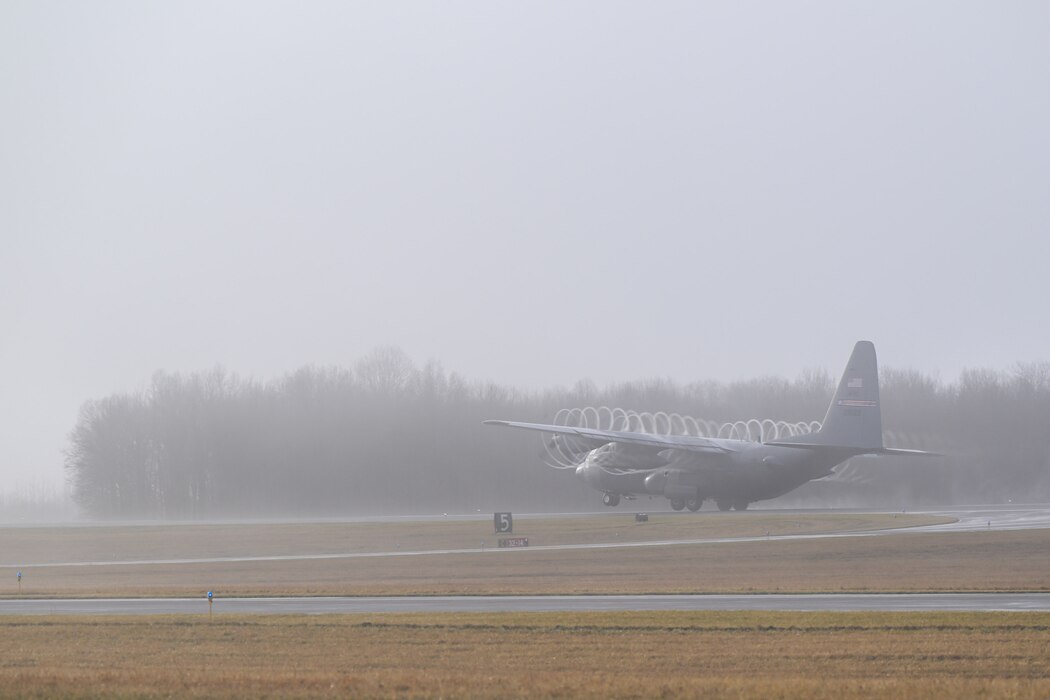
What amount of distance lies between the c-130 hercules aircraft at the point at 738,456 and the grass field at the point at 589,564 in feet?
14.7

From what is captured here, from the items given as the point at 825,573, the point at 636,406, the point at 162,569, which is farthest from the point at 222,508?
the point at 825,573

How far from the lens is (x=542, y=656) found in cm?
2014

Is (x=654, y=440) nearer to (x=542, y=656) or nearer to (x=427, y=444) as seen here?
(x=427, y=444)

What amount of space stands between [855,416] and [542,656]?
151ft

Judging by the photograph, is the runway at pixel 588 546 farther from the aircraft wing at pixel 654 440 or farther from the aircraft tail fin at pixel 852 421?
the aircraft wing at pixel 654 440

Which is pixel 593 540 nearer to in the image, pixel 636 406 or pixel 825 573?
pixel 825 573

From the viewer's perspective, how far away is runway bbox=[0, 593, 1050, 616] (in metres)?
26.2

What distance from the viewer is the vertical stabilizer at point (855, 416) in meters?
62.5

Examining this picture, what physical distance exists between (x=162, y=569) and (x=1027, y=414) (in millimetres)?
63028

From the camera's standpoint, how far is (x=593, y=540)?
175 feet

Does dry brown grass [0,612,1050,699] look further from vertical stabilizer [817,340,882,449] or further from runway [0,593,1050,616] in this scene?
vertical stabilizer [817,340,882,449]

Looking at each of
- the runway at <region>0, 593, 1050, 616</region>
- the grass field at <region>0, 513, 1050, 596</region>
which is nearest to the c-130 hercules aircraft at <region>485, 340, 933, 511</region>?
the grass field at <region>0, 513, 1050, 596</region>

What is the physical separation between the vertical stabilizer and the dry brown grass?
3944 cm

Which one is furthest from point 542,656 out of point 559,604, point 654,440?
point 654,440
